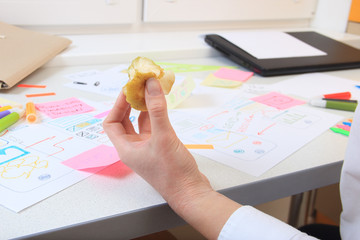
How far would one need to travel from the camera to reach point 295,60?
3.37 feet

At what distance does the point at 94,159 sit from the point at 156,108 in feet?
0.49

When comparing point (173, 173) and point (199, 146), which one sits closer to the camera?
point (173, 173)

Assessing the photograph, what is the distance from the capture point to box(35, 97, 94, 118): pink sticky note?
69 centimetres

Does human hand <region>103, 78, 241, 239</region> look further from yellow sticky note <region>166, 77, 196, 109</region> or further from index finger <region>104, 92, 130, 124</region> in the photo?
yellow sticky note <region>166, 77, 196, 109</region>

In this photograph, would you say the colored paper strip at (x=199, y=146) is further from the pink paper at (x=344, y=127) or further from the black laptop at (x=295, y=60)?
the black laptop at (x=295, y=60)

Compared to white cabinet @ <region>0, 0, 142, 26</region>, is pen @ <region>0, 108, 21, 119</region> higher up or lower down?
lower down

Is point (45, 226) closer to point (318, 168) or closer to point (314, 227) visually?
point (318, 168)

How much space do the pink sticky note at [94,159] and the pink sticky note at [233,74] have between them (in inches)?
17.9

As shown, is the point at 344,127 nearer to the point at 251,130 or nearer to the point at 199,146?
the point at 251,130

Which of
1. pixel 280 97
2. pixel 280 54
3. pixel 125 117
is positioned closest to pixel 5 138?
pixel 125 117

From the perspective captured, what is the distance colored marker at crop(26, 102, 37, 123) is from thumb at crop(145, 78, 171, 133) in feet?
0.91

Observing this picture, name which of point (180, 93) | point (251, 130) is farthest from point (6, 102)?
point (251, 130)

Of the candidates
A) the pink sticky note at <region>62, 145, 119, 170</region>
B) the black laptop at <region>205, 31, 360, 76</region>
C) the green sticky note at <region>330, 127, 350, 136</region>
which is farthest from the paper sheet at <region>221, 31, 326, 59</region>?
the pink sticky note at <region>62, 145, 119, 170</region>

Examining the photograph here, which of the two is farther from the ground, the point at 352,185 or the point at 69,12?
the point at 69,12
